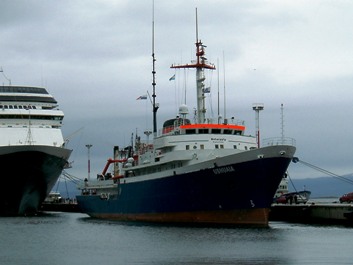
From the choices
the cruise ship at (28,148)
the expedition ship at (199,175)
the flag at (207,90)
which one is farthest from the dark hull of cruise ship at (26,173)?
the flag at (207,90)

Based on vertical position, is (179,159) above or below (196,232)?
above

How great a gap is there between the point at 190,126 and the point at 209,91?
16.0ft

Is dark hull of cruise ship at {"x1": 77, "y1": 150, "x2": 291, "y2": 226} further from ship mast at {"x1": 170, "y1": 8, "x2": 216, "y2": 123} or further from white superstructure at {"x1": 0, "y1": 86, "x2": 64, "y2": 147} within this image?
white superstructure at {"x1": 0, "y1": 86, "x2": 64, "y2": 147}

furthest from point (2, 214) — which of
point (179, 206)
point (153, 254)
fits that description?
A: point (153, 254)

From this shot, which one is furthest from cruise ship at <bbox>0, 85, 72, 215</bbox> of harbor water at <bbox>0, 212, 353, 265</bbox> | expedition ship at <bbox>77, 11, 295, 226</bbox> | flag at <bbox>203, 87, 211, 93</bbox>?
flag at <bbox>203, 87, 211, 93</bbox>

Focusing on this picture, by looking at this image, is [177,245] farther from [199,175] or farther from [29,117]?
[29,117]

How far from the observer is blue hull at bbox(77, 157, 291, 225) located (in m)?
50.3

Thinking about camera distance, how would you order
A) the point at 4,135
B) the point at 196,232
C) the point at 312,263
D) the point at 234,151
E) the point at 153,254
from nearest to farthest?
the point at 312,263 < the point at 153,254 < the point at 196,232 < the point at 234,151 < the point at 4,135

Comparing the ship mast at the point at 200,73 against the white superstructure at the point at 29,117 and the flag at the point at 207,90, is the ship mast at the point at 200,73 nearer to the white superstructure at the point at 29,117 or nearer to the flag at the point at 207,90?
the flag at the point at 207,90

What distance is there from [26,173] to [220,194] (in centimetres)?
2468

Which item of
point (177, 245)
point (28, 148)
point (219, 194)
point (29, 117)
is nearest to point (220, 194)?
point (219, 194)

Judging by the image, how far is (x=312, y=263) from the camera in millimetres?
33906

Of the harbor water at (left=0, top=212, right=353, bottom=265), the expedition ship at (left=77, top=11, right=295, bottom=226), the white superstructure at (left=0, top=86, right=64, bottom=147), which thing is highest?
the white superstructure at (left=0, top=86, right=64, bottom=147)

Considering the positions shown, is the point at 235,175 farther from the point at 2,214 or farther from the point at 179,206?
the point at 2,214
